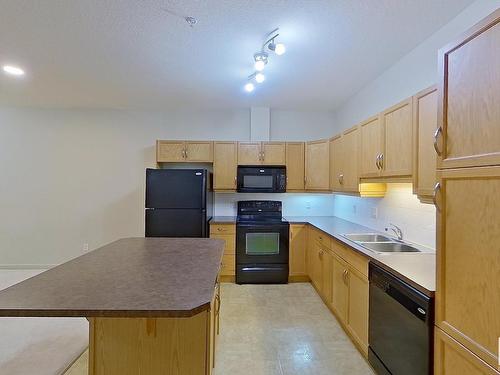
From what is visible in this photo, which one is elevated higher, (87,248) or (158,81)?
(158,81)

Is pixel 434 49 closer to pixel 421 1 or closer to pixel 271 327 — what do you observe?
pixel 421 1

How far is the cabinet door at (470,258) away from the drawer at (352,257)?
829 mm

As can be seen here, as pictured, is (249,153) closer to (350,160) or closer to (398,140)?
(350,160)

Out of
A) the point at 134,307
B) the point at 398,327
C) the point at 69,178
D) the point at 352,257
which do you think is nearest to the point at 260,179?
the point at 352,257

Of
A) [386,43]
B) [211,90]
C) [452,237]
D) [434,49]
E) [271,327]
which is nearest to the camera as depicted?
[452,237]

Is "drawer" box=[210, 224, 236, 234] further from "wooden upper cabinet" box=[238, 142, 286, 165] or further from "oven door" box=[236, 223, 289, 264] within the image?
"wooden upper cabinet" box=[238, 142, 286, 165]

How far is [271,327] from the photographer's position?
9.34ft

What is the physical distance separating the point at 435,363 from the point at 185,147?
144 inches

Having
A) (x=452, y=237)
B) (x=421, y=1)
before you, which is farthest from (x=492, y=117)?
(x=421, y=1)

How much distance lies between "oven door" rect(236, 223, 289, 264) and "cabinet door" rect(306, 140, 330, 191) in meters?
0.74

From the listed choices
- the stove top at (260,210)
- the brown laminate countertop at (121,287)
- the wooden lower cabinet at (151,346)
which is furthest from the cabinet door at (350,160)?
the wooden lower cabinet at (151,346)

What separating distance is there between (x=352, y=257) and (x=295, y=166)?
81.2 inches

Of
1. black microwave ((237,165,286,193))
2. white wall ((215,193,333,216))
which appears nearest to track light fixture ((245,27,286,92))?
black microwave ((237,165,286,193))

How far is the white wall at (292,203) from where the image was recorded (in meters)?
4.62
